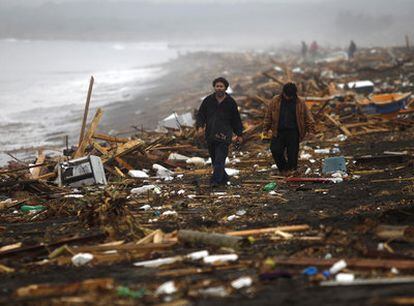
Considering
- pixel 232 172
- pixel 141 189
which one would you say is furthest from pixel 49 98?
pixel 141 189

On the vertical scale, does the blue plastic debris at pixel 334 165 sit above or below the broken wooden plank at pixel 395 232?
below

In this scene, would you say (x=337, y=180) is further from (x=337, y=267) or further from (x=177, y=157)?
(x=337, y=267)

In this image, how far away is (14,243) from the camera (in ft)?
20.2

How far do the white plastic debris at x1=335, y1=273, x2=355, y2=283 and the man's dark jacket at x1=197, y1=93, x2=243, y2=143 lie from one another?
16.0 feet

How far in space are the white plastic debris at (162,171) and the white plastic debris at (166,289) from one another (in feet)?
20.2

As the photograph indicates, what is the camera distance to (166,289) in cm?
428

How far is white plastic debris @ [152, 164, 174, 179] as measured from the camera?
1059 cm

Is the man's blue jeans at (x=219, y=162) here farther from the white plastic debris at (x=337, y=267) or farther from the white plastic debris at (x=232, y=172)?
the white plastic debris at (x=337, y=267)

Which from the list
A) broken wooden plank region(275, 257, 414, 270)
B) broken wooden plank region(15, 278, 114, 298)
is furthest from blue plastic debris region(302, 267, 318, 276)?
broken wooden plank region(15, 278, 114, 298)

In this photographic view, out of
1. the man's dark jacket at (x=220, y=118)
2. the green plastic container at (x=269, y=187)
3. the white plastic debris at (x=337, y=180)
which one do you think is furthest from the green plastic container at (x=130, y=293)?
the white plastic debris at (x=337, y=180)

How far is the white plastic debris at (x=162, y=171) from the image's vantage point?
34.7ft

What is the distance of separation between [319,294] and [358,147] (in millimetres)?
8894

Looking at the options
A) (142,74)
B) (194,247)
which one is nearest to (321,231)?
(194,247)

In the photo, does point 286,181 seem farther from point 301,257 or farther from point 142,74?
point 142,74
